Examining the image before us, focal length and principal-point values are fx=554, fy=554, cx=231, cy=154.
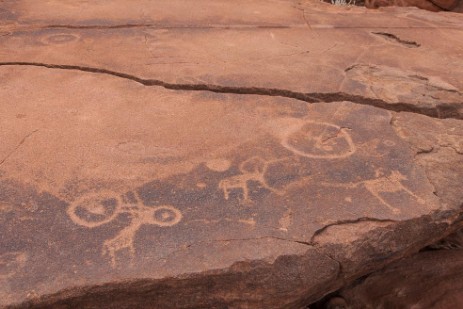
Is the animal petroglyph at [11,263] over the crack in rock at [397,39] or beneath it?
Answer: beneath

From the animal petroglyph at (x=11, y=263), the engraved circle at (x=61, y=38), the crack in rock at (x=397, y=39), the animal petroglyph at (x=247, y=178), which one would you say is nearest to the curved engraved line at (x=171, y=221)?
the animal petroglyph at (x=247, y=178)

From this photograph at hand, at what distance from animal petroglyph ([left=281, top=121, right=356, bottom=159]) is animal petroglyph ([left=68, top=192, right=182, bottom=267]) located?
447 mm

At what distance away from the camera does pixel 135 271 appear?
3.76 ft

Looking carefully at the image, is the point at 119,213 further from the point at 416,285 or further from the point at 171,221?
the point at 416,285

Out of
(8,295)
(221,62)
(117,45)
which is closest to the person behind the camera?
(8,295)

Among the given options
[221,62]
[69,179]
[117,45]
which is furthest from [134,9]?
[69,179]

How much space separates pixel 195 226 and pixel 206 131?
442mm

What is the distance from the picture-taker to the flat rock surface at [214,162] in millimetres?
1196

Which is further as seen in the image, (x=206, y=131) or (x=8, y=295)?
(x=206, y=131)

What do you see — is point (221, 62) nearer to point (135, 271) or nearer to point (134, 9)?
point (134, 9)

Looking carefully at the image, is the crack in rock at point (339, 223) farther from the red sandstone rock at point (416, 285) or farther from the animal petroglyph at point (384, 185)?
the red sandstone rock at point (416, 285)

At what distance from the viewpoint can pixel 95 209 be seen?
1.30 meters

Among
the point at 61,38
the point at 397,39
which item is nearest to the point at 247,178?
the point at 61,38

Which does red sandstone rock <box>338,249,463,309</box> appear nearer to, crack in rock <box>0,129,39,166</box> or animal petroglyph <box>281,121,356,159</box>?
animal petroglyph <box>281,121,356,159</box>
